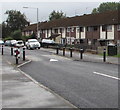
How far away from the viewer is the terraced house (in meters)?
55.6

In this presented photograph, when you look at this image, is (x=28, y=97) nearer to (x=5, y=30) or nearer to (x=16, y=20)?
(x=5, y=30)

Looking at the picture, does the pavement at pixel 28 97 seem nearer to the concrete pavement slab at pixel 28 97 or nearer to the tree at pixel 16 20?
the concrete pavement slab at pixel 28 97

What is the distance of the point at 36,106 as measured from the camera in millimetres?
8148

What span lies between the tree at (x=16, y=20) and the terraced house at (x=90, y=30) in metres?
46.1

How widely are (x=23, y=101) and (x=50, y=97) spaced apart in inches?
35.1

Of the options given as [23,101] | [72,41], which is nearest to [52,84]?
[23,101]

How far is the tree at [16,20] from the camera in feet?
412

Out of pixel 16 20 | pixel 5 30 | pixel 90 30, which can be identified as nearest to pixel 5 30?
pixel 5 30

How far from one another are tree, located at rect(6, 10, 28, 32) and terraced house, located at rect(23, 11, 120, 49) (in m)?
46.1

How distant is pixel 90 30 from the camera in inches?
2456

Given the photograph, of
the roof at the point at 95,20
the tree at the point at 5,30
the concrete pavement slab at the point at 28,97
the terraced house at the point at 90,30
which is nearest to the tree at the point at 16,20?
the tree at the point at 5,30

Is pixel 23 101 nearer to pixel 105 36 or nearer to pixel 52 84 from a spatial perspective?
pixel 52 84

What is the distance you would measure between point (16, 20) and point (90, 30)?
222 feet

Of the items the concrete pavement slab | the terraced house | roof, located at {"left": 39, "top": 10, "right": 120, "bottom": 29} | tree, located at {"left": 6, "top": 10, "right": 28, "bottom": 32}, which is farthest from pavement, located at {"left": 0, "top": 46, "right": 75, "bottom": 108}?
tree, located at {"left": 6, "top": 10, "right": 28, "bottom": 32}
